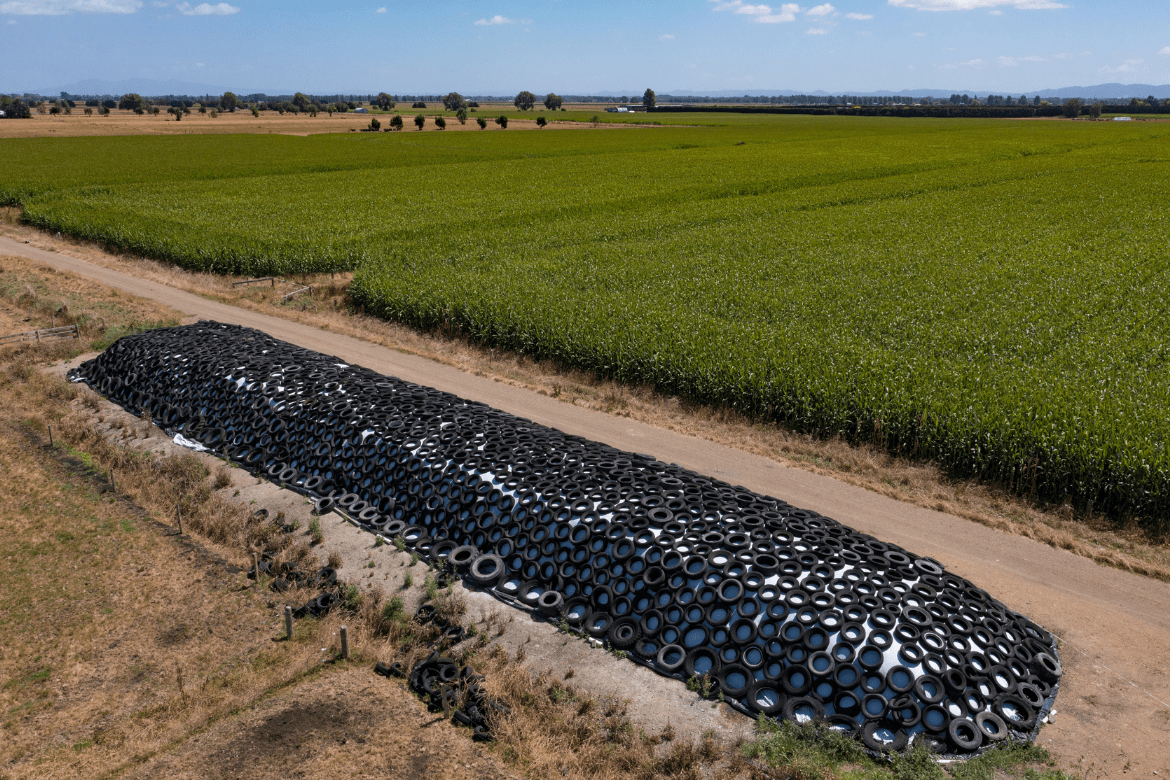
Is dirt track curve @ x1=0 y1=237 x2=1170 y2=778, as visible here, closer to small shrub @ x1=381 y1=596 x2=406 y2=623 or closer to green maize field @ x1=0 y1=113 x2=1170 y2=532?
green maize field @ x1=0 y1=113 x2=1170 y2=532

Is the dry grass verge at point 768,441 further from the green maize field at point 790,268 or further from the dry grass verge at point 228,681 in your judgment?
the dry grass verge at point 228,681

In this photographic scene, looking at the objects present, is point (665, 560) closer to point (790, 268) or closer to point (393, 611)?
point (393, 611)

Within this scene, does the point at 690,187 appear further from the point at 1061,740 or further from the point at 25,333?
the point at 1061,740

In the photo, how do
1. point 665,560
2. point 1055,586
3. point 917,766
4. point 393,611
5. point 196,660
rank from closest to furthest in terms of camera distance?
point 917,766 → point 196,660 → point 665,560 → point 393,611 → point 1055,586

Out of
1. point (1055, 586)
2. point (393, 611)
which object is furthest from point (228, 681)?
point (1055, 586)

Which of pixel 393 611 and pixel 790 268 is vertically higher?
pixel 790 268

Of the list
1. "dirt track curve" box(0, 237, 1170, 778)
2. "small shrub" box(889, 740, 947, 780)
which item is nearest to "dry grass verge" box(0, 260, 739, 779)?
"small shrub" box(889, 740, 947, 780)

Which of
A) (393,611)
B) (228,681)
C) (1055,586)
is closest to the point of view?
(228,681)
